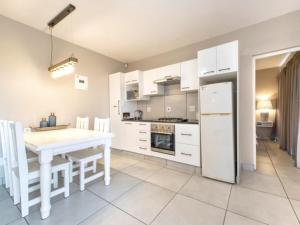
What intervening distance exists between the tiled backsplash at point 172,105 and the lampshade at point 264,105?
351cm

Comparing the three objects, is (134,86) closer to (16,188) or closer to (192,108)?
(192,108)

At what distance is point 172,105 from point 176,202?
2.11 metres

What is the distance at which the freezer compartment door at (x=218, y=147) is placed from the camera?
6.85ft

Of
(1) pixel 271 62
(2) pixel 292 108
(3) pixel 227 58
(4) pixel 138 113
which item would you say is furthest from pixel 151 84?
(1) pixel 271 62

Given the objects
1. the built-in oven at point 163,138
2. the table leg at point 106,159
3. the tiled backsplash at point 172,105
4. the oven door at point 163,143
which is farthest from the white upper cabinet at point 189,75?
the table leg at point 106,159

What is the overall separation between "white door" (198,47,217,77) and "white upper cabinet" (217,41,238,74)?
58 mm

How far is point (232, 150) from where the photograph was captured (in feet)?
6.81

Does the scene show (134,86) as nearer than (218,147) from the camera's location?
No

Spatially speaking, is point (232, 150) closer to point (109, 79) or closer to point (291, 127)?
point (291, 127)

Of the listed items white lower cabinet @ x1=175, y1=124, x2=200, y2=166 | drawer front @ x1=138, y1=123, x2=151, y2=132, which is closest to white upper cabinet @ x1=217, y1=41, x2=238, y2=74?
white lower cabinet @ x1=175, y1=124, x2=200, y2=166

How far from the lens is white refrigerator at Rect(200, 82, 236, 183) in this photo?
208 cm

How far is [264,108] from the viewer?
501cm

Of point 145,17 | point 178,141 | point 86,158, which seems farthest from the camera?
point 178,141

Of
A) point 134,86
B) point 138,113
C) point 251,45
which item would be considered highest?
point 251,45
